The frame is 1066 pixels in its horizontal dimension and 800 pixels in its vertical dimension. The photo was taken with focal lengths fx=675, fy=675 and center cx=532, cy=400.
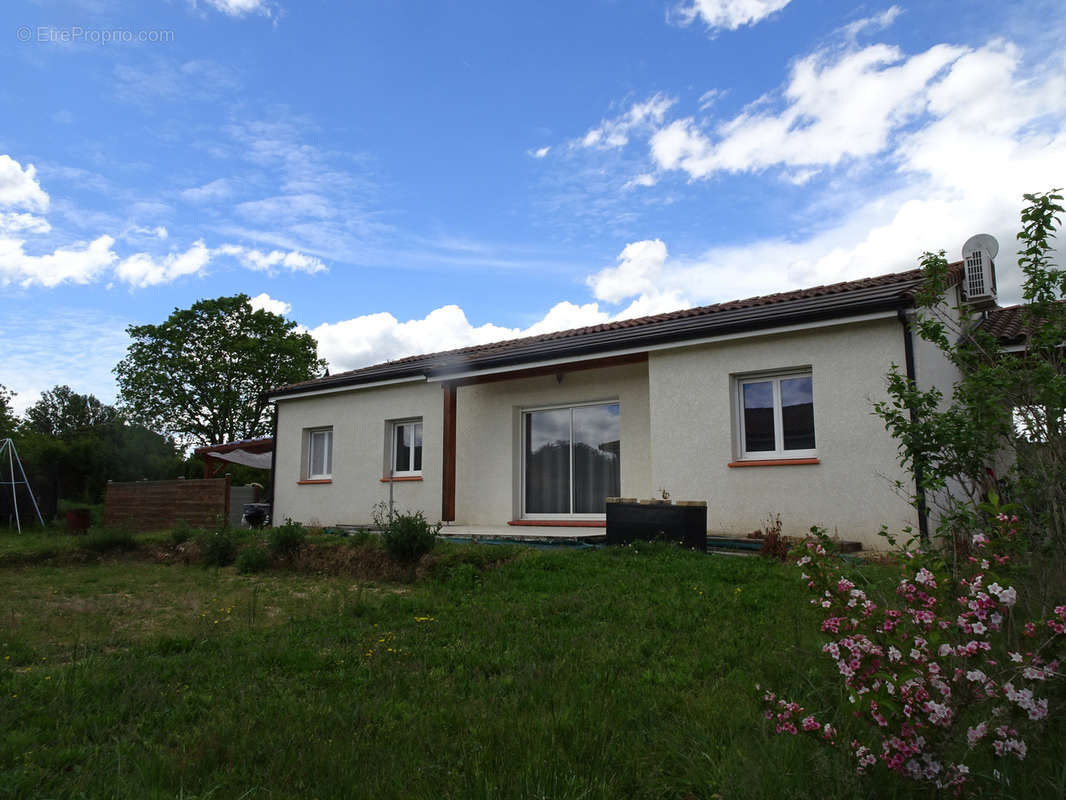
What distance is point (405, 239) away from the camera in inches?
621

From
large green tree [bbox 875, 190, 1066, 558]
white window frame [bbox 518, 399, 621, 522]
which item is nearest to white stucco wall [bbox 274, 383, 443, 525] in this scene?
white window frame [bbox 518, 399, 621, 522]

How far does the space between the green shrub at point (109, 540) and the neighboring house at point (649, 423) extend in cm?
419

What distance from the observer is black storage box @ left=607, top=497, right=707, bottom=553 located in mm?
8211

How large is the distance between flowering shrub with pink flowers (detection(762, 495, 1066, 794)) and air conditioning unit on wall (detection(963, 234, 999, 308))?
970cm

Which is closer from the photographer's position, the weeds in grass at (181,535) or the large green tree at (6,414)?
the weeds in grass at (181,535)

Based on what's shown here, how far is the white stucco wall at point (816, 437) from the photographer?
858 cm

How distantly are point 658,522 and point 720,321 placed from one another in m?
3.43

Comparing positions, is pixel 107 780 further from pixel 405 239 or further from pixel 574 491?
pixel 405 239

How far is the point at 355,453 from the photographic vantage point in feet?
48.1

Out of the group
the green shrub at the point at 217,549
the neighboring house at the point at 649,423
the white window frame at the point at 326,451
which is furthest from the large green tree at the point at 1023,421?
the white window frame at the point at 326,451

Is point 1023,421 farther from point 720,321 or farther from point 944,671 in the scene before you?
point 720,321

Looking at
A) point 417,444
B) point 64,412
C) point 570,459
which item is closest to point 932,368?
point 570,459

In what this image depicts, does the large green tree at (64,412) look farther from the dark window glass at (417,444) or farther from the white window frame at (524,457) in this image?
the white window frame at (524,457)

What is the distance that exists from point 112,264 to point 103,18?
8763 millimetres
